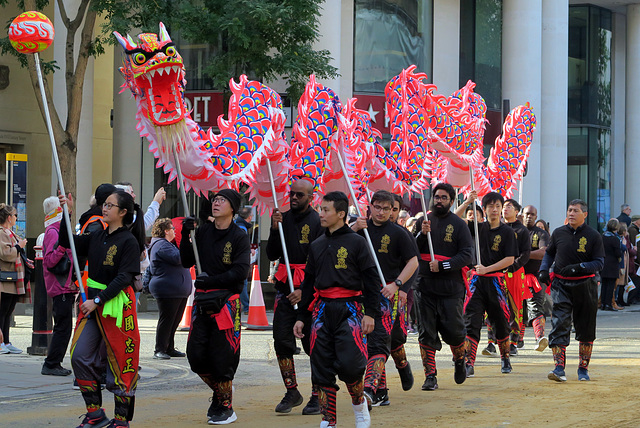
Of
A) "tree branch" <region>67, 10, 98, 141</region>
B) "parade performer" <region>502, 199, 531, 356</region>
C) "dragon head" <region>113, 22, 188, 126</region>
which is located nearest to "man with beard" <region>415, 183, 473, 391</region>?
"parade performer" <region>502, 199, 531, 356</region>

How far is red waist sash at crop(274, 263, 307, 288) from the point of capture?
959cm

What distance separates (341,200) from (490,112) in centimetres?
2090

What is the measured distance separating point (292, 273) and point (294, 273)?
0.12 feet

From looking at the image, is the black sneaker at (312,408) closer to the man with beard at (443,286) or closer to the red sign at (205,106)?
the man with beard at (443,286)

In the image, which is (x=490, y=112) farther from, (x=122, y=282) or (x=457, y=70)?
(x=122, y=282)

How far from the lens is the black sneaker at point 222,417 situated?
28.0ft

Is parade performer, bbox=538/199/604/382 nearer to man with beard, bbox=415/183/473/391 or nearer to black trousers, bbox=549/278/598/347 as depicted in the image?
black trousers, bbox=549/278/598/347

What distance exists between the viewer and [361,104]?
25000 millimetres

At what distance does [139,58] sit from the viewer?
898 centimetres

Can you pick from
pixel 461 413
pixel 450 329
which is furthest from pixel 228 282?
pixel 450 329

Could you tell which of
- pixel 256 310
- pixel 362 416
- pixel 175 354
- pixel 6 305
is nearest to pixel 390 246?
pixel 362 416

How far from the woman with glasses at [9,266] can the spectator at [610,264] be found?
517 inches

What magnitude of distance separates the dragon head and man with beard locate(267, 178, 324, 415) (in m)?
1.36

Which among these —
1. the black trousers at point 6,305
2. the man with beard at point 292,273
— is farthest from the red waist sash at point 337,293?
the black trousers at point 6,305
